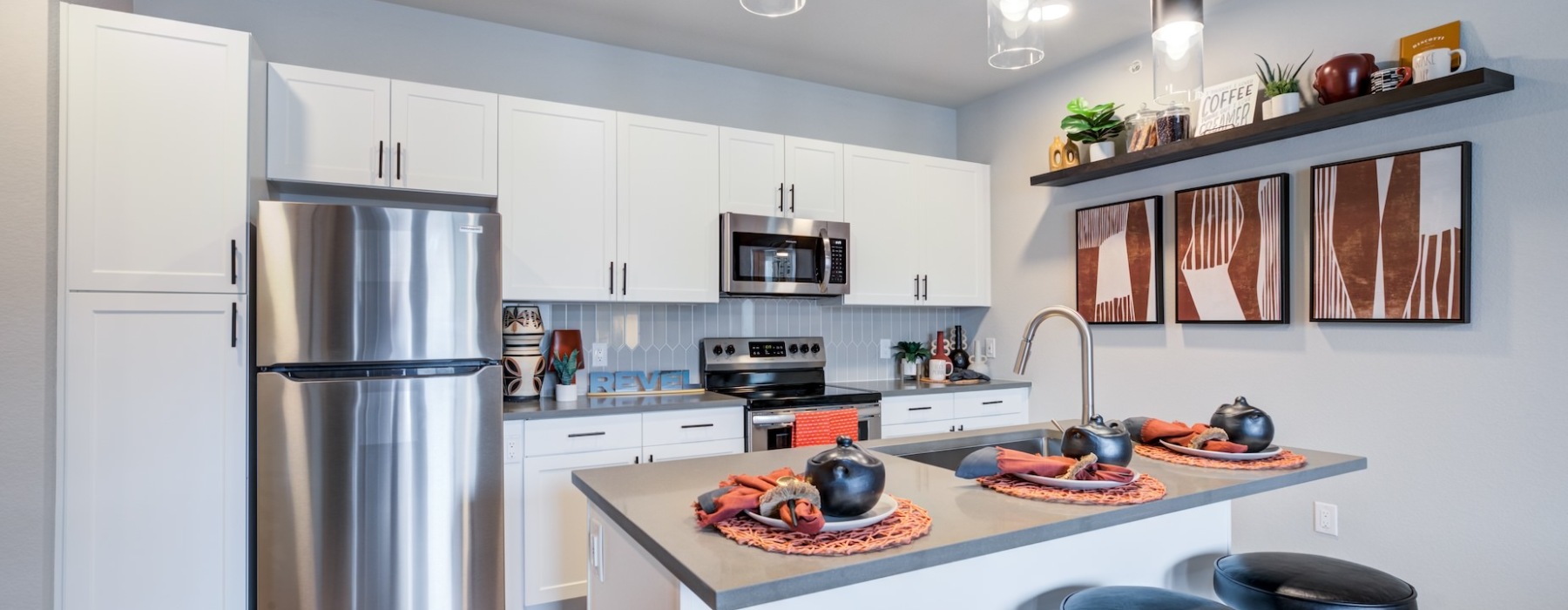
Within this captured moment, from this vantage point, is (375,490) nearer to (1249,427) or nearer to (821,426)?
(821,426)

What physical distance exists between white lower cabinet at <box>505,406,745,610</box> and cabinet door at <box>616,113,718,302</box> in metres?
0.63

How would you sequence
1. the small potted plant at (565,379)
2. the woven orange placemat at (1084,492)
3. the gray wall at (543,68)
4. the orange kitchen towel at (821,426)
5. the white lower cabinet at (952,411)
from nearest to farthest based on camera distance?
the woven orange placemat at (1084,492) → the gray wall at (543,68) → the small potted plant at (565,379) → the orange kitchen towel at (821,426) → the white lower cabinet at (952,411)

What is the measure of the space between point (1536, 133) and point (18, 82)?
4.42 m

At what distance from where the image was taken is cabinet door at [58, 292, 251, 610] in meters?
2.12

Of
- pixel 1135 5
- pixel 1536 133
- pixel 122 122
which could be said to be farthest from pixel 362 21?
pixel 1536 133

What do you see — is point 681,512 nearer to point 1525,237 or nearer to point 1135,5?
point 1525,237

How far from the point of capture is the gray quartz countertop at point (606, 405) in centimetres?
283

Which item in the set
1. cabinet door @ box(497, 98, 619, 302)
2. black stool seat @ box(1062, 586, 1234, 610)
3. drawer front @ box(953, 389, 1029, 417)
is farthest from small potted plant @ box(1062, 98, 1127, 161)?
black stool seat @ box(1062, 586, 1234, 610)

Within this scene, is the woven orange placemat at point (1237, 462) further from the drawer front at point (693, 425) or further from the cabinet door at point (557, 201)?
the cabinet door at point (557, 201)

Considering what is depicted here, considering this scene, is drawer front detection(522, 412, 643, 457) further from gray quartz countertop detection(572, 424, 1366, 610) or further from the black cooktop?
gray quartz countertop detection(572, 424, 1366, 610)

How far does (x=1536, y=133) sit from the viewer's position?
7.51 ft

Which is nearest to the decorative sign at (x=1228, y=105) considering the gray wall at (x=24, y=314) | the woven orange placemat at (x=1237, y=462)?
the woven orange placemat at (x=1237, y=462)

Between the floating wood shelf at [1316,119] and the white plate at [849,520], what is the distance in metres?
2.40

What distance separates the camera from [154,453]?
7.24ft
